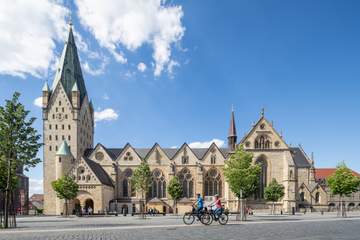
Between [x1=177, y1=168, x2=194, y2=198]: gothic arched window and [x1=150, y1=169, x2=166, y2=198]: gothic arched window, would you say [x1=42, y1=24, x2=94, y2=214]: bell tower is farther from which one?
[x1=177, y1=168, x2=194, y2=198]: gothic arched window

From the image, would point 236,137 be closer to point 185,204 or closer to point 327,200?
point 185,204

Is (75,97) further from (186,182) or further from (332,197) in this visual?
(332,197)

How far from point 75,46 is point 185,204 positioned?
157ft

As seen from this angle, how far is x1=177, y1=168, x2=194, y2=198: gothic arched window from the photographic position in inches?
3701

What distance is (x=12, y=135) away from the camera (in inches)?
1352

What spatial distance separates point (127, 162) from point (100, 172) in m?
8.77

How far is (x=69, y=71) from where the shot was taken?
98562 mm

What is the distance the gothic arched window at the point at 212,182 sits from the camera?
94113mm

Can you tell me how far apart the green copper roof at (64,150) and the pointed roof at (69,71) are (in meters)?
12.7

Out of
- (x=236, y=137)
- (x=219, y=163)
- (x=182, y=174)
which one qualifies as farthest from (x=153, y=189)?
(x=236, y=137)

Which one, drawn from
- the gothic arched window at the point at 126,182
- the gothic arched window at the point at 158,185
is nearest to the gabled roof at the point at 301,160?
the gothic arched window at the point at 158,185

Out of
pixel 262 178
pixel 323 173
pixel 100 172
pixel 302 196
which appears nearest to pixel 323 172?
pixel 323 173

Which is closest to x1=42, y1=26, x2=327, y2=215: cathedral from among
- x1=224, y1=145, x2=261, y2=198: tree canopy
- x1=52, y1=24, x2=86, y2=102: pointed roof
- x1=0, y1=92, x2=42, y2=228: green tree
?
x1=52, y1=24, x2=86, y2=102: pointed roof

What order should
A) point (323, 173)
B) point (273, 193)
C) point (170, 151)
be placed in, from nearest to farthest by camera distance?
point (273, 193)
point (170, 151)
point (323, 173)
